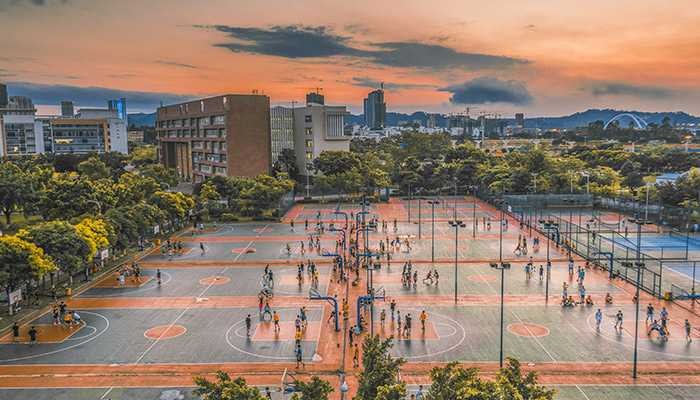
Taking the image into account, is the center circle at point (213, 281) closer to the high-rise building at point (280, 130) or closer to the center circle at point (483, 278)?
the center circle at point (483, 278)

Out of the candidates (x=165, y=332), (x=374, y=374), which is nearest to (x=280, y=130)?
(x=165, y=332)

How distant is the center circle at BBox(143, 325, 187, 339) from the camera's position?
32.7 metres

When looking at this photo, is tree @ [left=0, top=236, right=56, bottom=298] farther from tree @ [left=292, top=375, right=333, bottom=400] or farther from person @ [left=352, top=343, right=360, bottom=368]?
tree @ [left=292, top=375, right=333, bottom=400]

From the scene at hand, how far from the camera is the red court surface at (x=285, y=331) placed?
32.3 metres

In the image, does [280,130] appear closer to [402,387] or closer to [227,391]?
[227,391]

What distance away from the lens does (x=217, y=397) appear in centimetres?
1512

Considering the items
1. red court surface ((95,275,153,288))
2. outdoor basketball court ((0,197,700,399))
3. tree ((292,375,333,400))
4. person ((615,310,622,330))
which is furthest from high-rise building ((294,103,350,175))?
tree ((292,375,333,400))

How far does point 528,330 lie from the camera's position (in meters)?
33.1

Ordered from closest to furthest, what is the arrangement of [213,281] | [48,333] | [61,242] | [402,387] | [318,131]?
1. [402,387]
2. [48,333]
3. [61,242]
4. [213,281]
5. [318,131]

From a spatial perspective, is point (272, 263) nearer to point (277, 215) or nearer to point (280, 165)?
point (277, 215)

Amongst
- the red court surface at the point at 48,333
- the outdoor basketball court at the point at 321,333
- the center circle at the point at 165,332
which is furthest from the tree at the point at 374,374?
the red court surface at the point at 48,333

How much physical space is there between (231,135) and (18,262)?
69061 mm

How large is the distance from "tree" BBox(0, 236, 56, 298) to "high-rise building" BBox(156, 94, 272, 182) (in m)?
66.6

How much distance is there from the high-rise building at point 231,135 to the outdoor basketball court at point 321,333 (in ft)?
169
